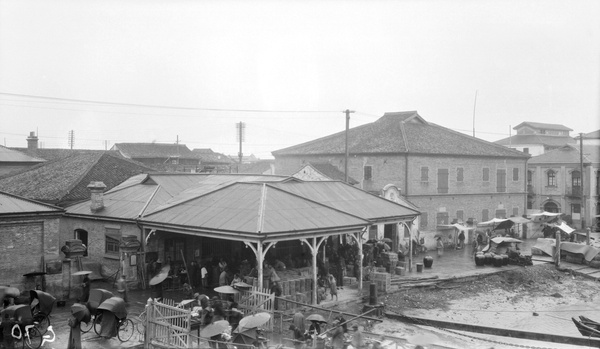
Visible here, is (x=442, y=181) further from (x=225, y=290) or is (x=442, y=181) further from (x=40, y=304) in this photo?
(x=40, y=304)

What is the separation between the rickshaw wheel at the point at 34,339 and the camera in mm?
14399

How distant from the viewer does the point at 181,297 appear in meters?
20.8

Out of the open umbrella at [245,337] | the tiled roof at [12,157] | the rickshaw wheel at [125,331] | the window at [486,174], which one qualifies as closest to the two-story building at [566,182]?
the window at [486,174]

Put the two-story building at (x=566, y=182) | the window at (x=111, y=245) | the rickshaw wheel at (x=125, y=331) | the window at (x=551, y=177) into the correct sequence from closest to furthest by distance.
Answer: the rickshaw wheel at (x=125, y=331)
the window at (x=111, y=245)
the two-story building at (x=566, y=182)
the window at (x=551, y=177)

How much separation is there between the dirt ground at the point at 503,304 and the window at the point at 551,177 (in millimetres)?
24856

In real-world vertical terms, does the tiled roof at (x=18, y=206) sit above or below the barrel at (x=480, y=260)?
above

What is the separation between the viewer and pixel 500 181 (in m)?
44.4

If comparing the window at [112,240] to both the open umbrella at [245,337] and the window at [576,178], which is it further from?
the window at [576,178]

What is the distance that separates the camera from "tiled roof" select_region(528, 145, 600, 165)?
5103 centimetres

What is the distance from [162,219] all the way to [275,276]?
540 centimetres

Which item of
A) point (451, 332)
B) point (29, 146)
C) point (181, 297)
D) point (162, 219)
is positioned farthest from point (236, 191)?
point (29, 146)

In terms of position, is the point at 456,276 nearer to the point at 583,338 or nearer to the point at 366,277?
the point at 366,277

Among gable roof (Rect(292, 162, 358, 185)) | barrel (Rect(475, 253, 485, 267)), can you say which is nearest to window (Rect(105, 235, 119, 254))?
gable roof (Rect(292, 162, 358, 185))

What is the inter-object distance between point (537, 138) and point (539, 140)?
686 millimetres
